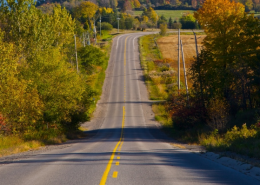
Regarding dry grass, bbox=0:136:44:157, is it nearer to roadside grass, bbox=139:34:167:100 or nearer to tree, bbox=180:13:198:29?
roadside grass, bbox=139:34:167:100

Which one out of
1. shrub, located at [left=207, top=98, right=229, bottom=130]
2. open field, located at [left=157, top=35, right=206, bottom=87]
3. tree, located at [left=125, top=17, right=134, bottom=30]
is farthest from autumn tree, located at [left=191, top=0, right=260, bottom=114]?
tree, located at [left=125, top=17, right=134, bottom=30]

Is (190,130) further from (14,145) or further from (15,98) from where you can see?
(14,145)

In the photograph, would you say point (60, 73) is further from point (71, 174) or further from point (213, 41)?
point (71, 174)

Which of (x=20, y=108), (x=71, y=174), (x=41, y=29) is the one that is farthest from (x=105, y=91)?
(x=71, y=174)

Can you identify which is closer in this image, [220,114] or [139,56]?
[220,114]

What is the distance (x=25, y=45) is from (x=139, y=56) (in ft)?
195

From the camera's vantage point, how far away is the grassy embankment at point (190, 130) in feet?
58.3

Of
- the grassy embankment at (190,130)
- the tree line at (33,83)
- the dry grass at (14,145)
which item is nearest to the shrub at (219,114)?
the grassy embankment at (190,130)

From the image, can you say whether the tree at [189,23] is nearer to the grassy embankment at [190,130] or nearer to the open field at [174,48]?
the grassy embankment at [190,130]

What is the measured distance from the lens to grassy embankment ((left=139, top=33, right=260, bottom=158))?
1777 centimetres

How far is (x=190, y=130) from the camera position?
3200 cm

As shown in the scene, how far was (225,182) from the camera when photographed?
917cm

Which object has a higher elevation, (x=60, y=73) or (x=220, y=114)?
(x=60, y=73)

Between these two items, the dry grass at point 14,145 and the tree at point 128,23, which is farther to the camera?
the tree at point 128,23
